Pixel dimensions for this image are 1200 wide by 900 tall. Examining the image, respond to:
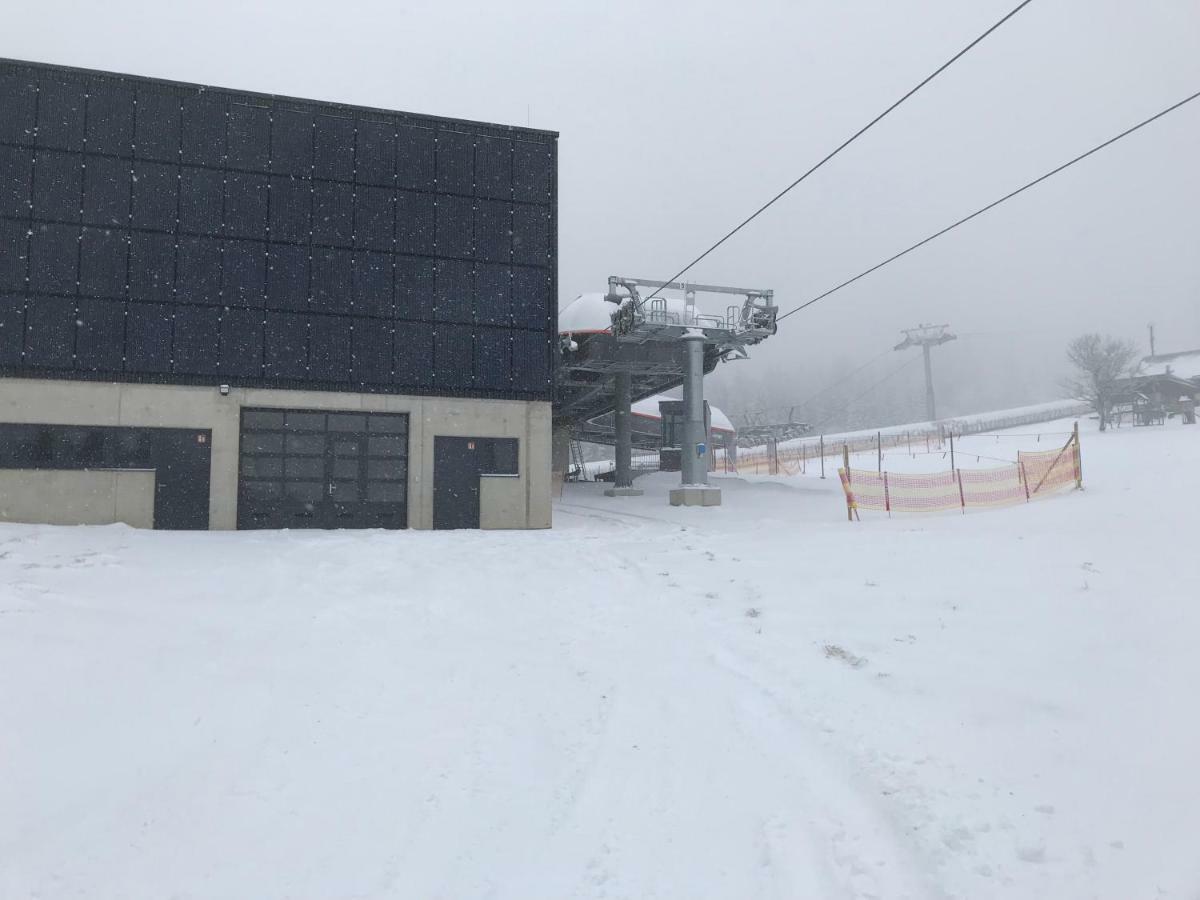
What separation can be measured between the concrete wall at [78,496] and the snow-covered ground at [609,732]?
608cm

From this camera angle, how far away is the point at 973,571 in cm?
1127

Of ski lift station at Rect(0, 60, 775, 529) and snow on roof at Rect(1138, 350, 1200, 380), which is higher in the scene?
snow on roof at Rect(1138, 350, 1200, 380)

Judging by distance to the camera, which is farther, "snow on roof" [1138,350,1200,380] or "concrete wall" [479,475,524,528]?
"snow on roof" [1138,350,1200,380]

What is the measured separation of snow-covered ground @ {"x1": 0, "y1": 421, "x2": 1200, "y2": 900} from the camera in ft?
15.6

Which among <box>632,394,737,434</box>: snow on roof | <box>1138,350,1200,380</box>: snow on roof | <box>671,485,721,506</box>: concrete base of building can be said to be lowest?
<box>671,485,721,506</box>: concrete base of building

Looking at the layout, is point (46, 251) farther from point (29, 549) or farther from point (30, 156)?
point (29, 549)

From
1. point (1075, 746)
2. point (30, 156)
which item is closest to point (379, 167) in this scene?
point (30, 156)

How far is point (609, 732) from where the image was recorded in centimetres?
682

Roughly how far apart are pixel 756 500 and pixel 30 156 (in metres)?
23.6

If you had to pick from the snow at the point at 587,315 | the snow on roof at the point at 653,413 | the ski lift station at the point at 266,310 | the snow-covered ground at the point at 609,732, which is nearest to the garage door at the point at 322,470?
the ski lift station at the point at 266,310

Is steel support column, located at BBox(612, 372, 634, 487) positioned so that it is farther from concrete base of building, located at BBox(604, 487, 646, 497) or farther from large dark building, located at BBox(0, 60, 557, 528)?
large dark building, located at BBox(0, 60, 557, 528)

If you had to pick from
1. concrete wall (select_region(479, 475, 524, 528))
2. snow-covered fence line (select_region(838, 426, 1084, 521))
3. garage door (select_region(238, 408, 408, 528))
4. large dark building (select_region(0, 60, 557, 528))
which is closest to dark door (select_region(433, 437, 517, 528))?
large dark building (select_region(0, 60, 557, 528))

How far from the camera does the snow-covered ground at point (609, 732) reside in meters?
4.75

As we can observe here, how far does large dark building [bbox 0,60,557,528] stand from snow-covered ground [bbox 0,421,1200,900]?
6.86 metres
